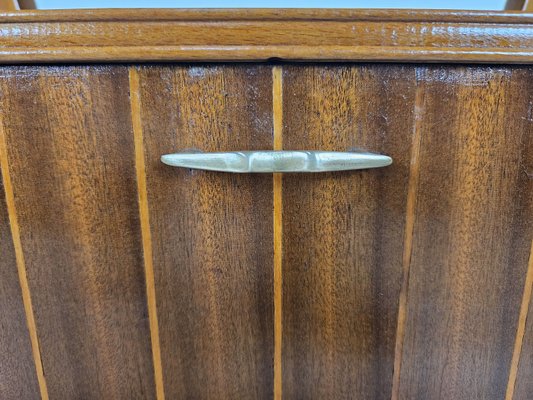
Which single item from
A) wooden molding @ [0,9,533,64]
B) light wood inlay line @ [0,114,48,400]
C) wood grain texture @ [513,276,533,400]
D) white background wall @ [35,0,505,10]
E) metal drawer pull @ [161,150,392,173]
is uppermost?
white background wall @ [35,0,505,10]

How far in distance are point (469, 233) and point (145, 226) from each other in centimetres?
29

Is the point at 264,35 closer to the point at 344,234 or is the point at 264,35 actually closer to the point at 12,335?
the point at 344,234

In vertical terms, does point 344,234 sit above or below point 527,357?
above

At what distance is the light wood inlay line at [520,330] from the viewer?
424 millimetres

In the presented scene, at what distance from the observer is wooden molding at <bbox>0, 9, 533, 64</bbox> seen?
365 mm

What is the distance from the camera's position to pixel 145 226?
16.2 inches

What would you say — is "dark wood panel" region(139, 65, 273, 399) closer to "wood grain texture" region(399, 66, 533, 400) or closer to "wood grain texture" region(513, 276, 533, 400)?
"wood grain texture" region(399, 66, 533, 400)

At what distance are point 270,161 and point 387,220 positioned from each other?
12 cm

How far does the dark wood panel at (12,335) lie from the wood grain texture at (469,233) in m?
0.36

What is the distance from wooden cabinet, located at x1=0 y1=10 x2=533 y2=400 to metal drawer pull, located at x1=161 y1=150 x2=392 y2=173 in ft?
0.05

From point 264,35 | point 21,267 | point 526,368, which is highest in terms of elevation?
point 264,35

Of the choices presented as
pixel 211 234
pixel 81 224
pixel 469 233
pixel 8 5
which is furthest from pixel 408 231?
pixel 8 5

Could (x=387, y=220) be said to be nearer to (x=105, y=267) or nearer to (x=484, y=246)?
(x=484, y=246)

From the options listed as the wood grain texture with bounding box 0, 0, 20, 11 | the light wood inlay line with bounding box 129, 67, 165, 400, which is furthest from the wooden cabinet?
the wood grain texture with bounding box 0, 0, 20, 11
